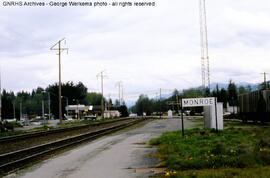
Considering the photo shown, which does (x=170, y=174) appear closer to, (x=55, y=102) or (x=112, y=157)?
(x=112, y=157)

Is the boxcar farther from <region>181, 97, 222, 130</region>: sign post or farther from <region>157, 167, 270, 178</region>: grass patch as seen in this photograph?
<region>157, 167, 270, 178</region>: grass patch

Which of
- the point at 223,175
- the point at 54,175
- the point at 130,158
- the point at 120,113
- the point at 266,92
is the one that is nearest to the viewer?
the point at 223,175

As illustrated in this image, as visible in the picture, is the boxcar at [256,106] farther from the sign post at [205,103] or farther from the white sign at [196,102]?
the white sign at [196,102]

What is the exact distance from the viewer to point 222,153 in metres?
14.2

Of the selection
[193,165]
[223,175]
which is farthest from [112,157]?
[223,175]

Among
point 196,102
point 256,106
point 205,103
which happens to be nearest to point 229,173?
point 196,102

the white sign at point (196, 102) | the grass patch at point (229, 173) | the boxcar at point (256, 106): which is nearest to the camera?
the grass patch at point (229, 173)

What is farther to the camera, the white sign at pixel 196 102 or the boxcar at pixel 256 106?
the boxcar at pixel 256 106

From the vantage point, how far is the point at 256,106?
46375mm

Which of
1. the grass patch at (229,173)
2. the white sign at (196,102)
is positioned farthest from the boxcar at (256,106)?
the grass patch at (229,173)


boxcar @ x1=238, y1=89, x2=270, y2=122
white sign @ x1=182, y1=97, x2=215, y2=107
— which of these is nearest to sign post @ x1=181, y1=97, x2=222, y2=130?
white sign @ x1=182, y1=97, x2=215, y2=107

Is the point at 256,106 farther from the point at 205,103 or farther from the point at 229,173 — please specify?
the point at 229,173

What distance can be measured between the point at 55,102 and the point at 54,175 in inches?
5650

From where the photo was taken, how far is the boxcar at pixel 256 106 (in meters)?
42.6
